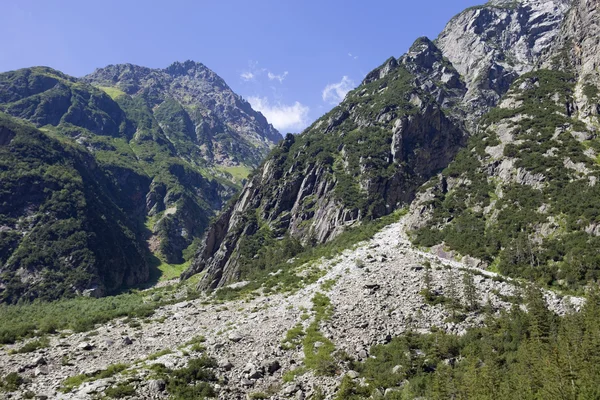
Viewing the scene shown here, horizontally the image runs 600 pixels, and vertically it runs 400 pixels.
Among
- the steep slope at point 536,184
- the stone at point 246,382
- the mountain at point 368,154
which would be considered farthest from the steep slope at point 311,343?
the mountain at point 368,154

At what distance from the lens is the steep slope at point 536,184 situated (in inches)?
1866

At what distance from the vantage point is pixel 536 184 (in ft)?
205

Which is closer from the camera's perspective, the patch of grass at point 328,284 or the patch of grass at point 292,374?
the patch of grass at point 292,374

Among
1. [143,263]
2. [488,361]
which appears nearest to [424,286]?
[488,361]

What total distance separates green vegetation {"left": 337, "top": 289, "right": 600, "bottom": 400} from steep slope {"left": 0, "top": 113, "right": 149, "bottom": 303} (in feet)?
352

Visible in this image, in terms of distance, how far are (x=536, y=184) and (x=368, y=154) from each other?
5142 centimetres

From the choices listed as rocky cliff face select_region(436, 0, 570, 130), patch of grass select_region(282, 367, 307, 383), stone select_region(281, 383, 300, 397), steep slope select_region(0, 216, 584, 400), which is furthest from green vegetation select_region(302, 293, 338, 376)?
rocky cliff face select_region(436, 0, 570, 130)

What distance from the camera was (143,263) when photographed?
149 meters

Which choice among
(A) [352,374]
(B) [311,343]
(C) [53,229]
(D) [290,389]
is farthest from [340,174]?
(C) [53,229]

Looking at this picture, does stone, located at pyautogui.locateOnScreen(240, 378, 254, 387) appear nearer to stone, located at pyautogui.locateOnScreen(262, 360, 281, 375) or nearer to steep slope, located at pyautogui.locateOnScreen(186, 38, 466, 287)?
stone, located at pyautogui.locateOnScreen(262, 360, 281, 375)

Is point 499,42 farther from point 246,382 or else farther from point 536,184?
point 246,382

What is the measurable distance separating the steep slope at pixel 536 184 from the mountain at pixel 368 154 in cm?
2151

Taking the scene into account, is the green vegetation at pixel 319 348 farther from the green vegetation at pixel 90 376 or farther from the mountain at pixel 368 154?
the mountain at pixel 368 154

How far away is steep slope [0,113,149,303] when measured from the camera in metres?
112
